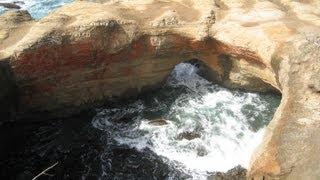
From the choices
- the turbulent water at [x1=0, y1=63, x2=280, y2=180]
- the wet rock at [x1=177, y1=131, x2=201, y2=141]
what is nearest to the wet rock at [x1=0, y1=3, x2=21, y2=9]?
the turbulent water at [x1=0, y1=63, x2=280, y2=180]

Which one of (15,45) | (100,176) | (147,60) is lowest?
(100,176)

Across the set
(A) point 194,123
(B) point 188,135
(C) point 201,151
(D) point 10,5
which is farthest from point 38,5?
(C) point 201,151

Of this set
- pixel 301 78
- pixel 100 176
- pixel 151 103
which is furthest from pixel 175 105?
pixel 301 78

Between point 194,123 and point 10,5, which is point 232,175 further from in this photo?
point 10,5

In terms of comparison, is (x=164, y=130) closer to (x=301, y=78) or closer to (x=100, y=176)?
(x=100, y=176)

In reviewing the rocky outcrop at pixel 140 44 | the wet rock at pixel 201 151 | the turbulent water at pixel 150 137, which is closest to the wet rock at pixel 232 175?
the turbulent water at pixel 150 137

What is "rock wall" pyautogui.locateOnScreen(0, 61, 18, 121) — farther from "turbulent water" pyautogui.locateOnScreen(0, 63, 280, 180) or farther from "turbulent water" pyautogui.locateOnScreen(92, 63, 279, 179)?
"turbulent water" pyautogui.locateOnScreen(92, 63, 279, 179)
